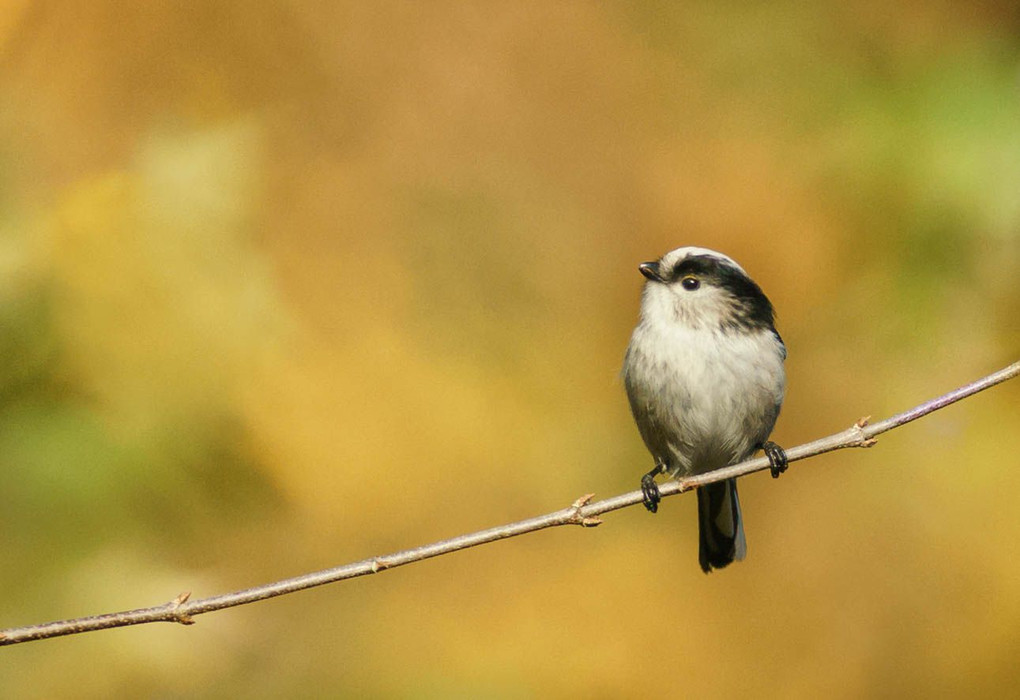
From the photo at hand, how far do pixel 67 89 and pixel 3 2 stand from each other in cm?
25

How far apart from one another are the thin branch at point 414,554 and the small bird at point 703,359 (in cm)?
29

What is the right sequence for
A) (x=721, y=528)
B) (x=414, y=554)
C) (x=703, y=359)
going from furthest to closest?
(x=721, y=528) < (x=703, y=359) < (x=414, y=554)

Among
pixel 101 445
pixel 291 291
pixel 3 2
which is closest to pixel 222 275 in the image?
pixel 291 291

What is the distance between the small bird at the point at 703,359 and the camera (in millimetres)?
1868

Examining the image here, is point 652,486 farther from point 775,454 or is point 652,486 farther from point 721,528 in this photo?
point 721,528

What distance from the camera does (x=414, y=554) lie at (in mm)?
1227

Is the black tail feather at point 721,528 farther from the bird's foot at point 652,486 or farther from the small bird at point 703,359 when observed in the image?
the small bird at point 703,359

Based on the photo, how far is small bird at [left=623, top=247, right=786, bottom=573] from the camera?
1.87 meters

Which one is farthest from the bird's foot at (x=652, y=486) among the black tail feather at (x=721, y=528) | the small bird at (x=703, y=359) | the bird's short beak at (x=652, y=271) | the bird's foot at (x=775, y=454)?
the bird's short beak at (x=652, y=271)

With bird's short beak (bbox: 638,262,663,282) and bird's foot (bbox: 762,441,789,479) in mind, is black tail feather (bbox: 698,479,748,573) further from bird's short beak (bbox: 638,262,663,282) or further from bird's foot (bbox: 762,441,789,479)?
bird's short beak (bbox: 638,262,663,282)

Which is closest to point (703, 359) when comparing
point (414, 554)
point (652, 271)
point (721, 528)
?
point (652, 271)

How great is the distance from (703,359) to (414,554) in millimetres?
827

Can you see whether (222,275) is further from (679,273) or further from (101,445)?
(679,273)

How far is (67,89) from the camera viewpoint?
2631 mm
